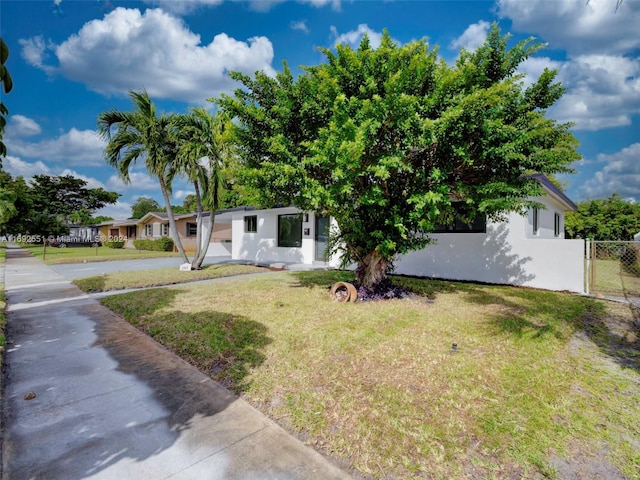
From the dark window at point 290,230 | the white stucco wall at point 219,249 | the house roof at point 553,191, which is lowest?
the white stucco wall at point 219,249

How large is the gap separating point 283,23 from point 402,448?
12.4 m

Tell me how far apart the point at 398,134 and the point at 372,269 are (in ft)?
10.1

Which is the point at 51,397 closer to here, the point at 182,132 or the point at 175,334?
the point at 175,334

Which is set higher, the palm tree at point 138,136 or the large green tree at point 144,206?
the large green tree at point 144,206

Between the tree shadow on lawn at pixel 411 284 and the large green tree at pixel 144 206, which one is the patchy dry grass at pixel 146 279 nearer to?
the tree shadow on lawn at pixel 411 284

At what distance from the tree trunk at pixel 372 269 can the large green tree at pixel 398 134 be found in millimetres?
765

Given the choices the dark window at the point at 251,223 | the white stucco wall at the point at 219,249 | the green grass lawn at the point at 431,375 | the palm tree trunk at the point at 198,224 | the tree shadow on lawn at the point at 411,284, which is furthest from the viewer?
the white stucco wall at the point at 219,249

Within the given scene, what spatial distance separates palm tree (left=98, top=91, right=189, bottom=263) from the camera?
10094mm

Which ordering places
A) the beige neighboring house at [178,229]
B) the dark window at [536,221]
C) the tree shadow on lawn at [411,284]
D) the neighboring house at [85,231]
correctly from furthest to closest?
the neighboring house at [85,231]
the beige neighboring house at [178,229]
the dark window at [536,221]
the tree shadow on lawn at [411,284]

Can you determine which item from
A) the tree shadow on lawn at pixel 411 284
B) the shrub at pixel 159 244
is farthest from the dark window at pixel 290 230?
the shrub at pixel 159 244

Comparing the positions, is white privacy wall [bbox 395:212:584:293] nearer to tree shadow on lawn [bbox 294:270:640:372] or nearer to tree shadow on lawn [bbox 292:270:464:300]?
tree shadow on lawn [bbox 294:270:640:372]

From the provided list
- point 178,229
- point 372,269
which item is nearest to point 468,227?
point 372,269

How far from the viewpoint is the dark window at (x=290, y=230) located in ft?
46.3

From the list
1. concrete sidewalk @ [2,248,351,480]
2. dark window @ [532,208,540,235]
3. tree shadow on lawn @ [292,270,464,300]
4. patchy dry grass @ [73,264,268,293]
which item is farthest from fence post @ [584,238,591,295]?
patchy dry grass @ [73,264,268,293]
